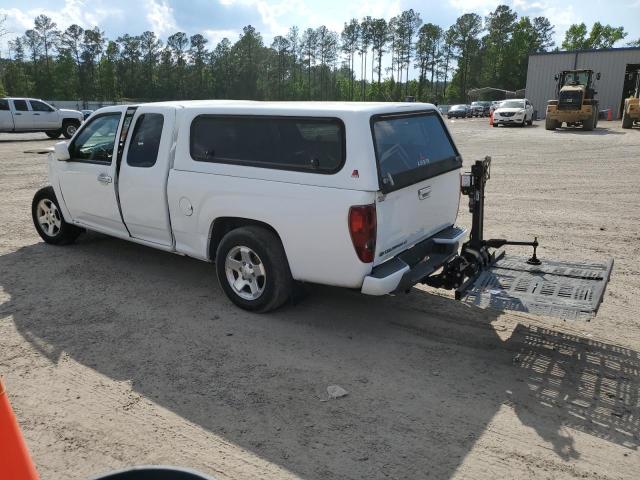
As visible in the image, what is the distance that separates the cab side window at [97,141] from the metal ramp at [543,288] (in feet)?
13.8

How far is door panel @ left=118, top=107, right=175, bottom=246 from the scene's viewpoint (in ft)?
17.2

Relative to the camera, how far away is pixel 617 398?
11.6ft

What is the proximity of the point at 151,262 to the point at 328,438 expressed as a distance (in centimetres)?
397

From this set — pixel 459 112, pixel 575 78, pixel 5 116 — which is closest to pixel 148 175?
pixel 5 116

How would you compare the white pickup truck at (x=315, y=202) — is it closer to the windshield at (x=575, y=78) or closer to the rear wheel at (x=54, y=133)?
the rear wheel at (x=54, y=133)

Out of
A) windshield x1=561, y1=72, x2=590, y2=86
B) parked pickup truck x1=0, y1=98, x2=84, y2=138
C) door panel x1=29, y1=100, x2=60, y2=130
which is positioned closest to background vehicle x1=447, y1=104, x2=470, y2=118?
windshield x1=561, y1=72, x2=590, y2=86

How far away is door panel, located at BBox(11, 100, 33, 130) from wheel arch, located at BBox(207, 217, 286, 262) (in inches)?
925

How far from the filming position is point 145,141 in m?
5.48

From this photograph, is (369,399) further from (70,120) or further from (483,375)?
(70,120)

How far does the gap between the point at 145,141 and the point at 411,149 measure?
2.79 m

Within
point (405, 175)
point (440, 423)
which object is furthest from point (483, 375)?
point (405, 175)

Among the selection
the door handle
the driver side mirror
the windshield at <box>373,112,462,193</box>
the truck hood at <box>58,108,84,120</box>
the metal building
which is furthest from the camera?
the metal building

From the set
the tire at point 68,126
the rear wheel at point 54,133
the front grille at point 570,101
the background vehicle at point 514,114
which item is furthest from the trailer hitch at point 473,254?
the background vehicle at point 514,114

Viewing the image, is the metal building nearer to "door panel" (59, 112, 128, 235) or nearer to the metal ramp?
the metal ramp
